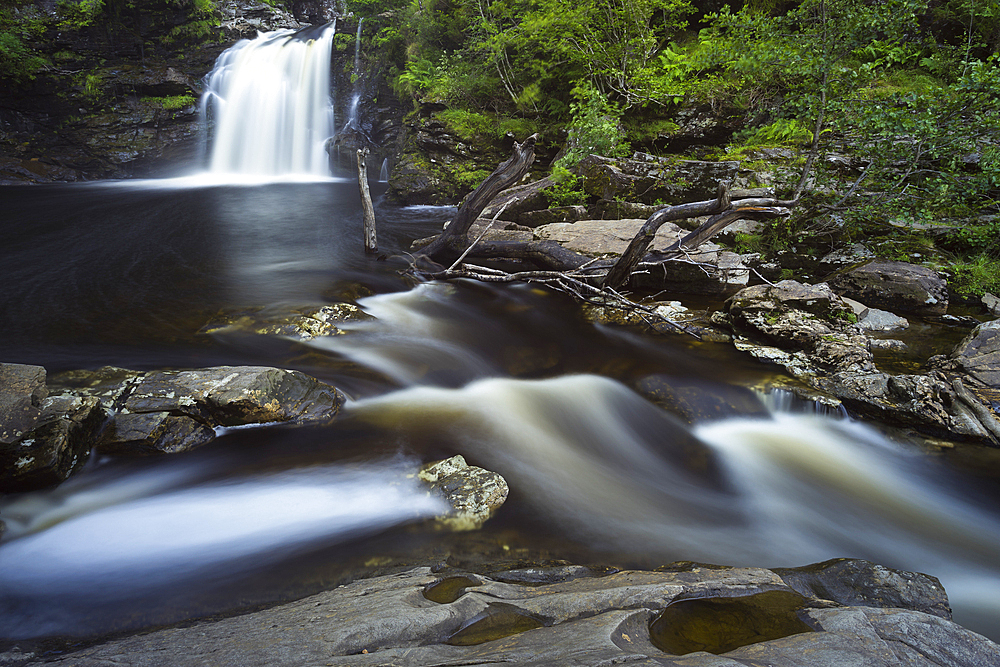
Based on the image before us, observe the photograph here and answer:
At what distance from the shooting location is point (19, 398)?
3039 mm

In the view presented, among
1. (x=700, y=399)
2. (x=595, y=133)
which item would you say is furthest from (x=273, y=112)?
(x=700, y=399)

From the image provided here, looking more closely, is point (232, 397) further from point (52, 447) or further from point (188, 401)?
Answer: point (52, 447)

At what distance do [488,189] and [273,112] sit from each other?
17.9m

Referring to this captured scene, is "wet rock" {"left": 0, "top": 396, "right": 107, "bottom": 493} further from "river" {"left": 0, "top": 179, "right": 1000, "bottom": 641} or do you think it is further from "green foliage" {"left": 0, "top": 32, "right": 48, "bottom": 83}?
"green foliage" {"left": 0, "top": 32, "right": 48, "bottom": 83}

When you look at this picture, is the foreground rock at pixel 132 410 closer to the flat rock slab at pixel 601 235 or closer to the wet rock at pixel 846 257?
the flat rock slab at pixel 601 235

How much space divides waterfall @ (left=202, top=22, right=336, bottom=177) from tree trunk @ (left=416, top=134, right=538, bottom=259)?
14067mm

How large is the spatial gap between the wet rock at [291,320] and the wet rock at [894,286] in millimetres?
6986

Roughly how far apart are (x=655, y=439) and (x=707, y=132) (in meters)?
8.50

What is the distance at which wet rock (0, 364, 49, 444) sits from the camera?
2.89 metres

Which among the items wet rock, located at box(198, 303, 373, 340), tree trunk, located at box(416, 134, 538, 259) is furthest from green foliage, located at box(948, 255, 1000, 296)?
wet rock, located at box(198, 303, 373, 340)

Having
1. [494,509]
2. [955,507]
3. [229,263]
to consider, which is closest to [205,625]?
[494,509]

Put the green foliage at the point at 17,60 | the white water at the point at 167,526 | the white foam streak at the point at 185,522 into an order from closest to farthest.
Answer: the white water at the point at 167,526
the white foam streak at the point at 185,522
the green foliage at the point at 17,60

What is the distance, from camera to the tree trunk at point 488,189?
7023mm

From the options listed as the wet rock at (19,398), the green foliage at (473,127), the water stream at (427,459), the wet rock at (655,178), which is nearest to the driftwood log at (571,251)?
the water stream at (427,459)
